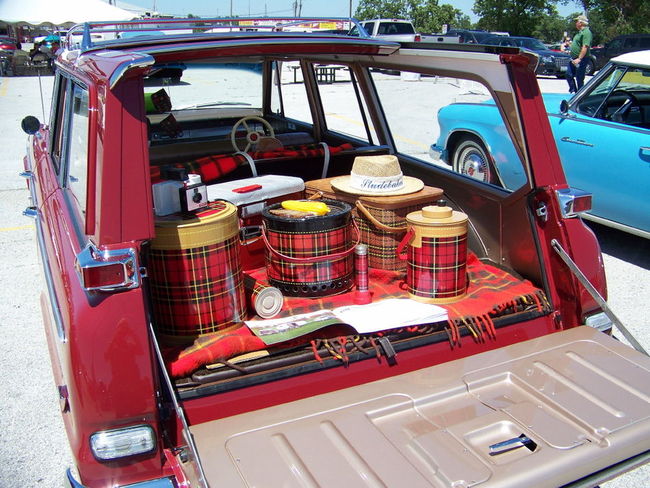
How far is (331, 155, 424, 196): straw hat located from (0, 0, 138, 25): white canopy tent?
44.9ft

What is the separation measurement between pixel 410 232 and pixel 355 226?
1.20ft

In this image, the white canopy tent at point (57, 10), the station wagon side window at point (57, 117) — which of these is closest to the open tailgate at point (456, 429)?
the station wagon side window at point (57, 117)

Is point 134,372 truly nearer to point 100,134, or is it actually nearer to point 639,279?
point 100,134

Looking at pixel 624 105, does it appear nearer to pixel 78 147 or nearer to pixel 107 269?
pixel 78 147

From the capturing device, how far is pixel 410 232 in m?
2.45

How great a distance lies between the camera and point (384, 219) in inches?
109

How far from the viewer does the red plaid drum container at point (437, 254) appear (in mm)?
2395

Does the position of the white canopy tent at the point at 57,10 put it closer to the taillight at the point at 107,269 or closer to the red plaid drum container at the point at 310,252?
the red plaid drum container at the point at 310,252

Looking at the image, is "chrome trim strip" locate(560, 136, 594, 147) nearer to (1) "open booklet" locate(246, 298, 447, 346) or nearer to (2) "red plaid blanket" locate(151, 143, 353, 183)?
(2) "red plaid blanket" locate(151, 143, 353, 183)

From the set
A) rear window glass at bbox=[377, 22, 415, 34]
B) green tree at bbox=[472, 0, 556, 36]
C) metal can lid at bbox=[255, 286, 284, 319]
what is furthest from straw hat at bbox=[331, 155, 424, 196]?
green tree at bbox=[472, 0, 556, 36]

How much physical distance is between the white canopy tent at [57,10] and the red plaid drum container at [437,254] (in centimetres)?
1424

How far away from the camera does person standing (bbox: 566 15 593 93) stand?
11695 mm

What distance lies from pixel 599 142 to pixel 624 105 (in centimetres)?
59

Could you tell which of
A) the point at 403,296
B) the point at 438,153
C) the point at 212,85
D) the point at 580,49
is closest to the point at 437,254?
the point at 403,296
